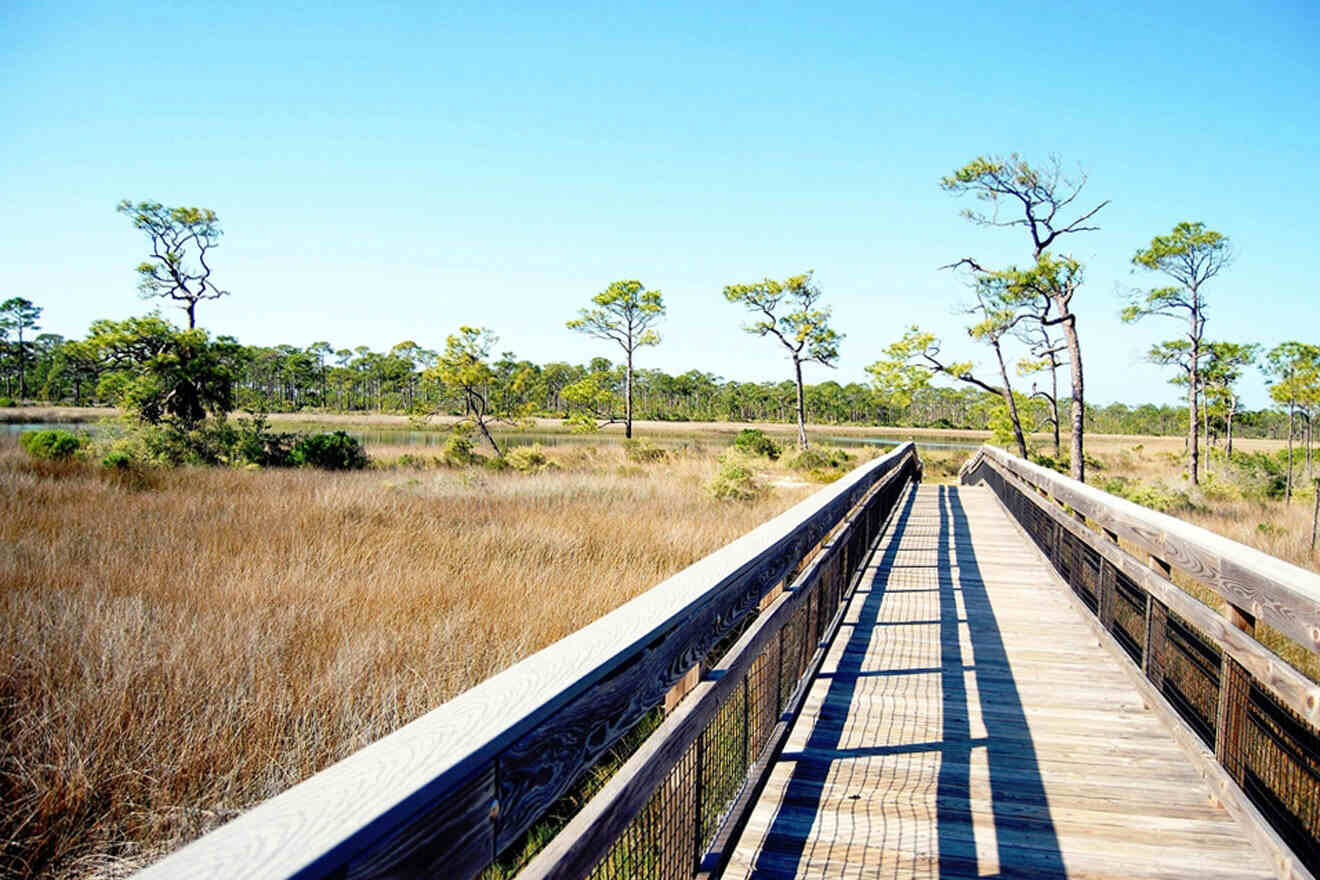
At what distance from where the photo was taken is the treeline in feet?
241

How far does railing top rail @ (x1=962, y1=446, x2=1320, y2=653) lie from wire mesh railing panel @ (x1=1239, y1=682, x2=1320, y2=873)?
21.7 inches

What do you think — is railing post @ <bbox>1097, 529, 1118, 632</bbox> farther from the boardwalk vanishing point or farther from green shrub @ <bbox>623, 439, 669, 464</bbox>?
green shrub @ <bbox>623, 439, 669, 464</bbox>

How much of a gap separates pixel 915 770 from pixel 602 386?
63.3 m

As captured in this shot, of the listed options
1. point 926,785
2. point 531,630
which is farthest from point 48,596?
point 926,785

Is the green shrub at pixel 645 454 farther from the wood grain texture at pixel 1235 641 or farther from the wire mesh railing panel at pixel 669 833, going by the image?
the wire mesh railing panel at pixel 669 833

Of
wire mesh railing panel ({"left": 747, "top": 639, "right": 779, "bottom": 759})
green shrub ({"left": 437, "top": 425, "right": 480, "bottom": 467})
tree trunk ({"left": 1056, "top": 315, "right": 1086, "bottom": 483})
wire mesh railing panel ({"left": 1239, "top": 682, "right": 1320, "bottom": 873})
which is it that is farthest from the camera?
green shrub ({"left": 437, "top": 425, "right": 480, "bottom": 467})

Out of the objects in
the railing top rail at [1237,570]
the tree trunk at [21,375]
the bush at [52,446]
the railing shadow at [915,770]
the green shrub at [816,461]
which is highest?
the tree trunk at [21,375]

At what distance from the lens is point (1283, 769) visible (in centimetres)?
329

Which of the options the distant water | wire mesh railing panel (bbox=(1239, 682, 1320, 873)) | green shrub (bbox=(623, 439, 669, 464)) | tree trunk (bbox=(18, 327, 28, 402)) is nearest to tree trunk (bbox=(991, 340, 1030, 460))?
the distant water

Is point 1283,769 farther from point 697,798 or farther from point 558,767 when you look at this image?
point 558,767

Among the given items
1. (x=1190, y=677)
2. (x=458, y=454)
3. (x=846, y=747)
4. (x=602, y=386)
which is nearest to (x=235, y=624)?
(x=846, y=747)

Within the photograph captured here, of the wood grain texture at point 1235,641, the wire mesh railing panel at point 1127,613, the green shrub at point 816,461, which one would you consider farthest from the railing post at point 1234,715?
the green shrub at point 816,461

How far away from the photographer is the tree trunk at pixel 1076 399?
18000 mm

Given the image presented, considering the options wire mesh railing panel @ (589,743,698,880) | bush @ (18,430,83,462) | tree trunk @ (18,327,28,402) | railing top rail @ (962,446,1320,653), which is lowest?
wire mesh railing panel @ (589,743,698,880)
